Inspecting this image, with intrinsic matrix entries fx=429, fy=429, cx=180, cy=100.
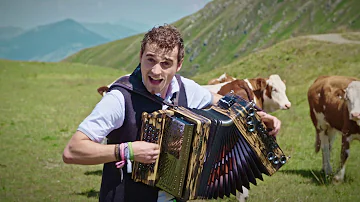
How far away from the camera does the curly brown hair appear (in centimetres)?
369

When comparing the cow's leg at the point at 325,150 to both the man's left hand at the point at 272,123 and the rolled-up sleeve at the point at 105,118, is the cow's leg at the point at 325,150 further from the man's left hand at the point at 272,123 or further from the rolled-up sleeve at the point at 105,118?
the rolled-up sleeve at the point at 105,118

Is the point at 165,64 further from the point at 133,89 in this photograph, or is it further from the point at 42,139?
the point at 42,139

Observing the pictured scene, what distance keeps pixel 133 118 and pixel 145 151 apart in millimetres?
400

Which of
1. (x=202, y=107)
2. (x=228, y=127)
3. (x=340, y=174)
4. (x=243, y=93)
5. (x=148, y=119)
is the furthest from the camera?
(x=243, y=93)

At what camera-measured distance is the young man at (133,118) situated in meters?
3.43

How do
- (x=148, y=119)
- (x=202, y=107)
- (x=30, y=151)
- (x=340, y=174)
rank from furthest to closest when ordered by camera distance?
(x=30, y=151), (x=340, y=174), (x=202, y=107), (x=148, y=119)

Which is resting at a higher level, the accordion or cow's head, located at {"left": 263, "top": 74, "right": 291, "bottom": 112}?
cow's head, located at {"left": 263, "top": 74, "right": 291, "bottom": 112}

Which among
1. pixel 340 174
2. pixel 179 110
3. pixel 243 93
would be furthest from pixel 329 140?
pixel 179 110

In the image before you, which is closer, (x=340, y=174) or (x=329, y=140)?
(x=340, y=174)

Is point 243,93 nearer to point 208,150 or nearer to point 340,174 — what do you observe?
point 340,174

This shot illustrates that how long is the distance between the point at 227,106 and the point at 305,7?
19527 centimetres

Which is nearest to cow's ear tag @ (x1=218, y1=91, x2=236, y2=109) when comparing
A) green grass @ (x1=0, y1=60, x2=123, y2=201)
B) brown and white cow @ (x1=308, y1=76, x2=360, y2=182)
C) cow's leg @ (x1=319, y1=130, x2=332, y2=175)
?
green grass @ (x1=0, y1=60, x2=123, y2=201)

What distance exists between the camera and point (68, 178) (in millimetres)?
11000

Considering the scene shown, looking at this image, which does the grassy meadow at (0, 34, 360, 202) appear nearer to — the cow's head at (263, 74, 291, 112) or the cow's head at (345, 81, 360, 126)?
the cow's head at (345, 81, 360, 126)
